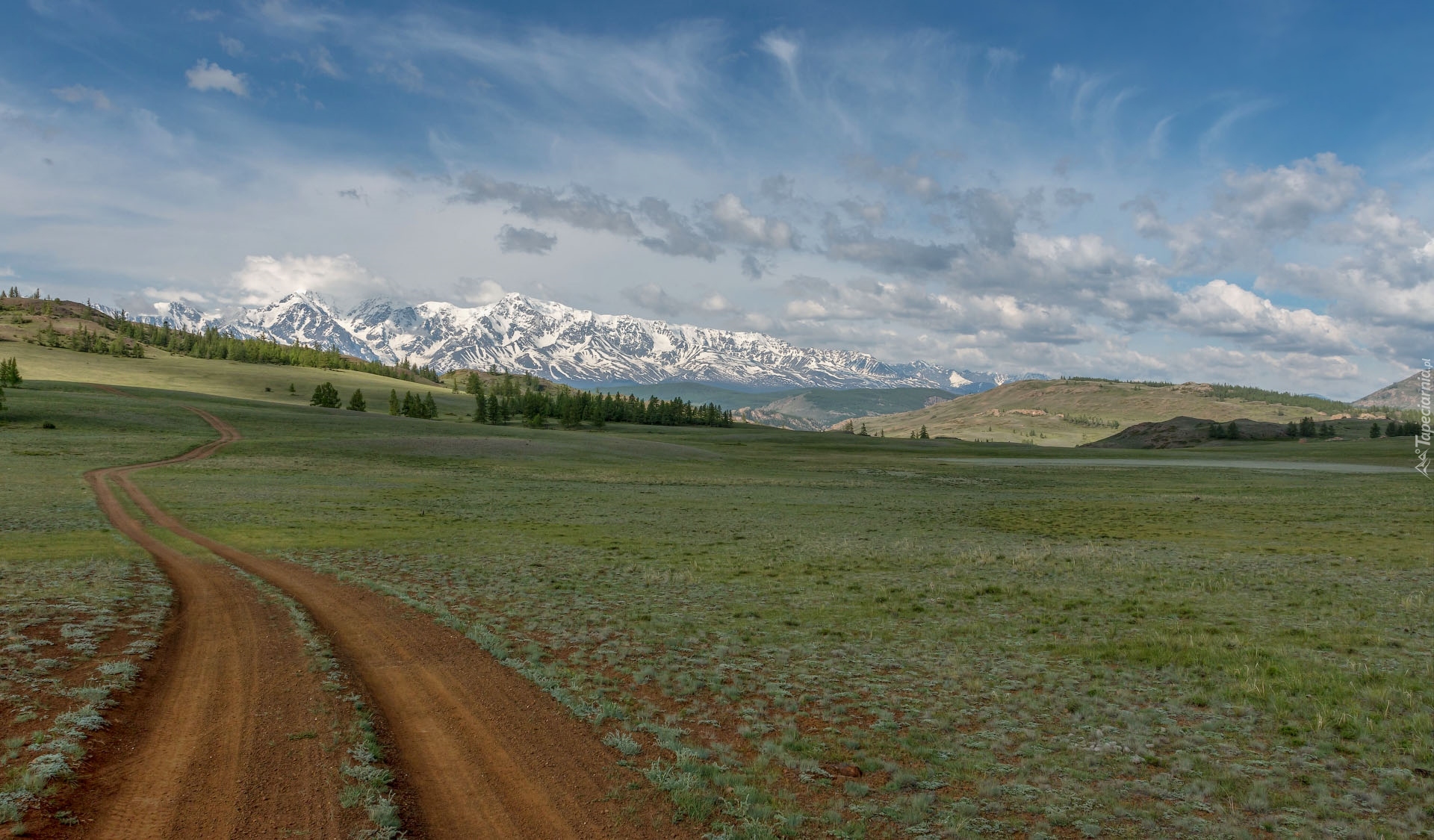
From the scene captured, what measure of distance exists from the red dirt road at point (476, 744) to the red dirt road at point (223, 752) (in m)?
1.13

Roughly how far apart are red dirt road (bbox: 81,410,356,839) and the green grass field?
4.28m

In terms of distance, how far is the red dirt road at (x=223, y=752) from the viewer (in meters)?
8.71

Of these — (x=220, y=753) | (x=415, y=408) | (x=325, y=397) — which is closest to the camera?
(x=220, y=753)

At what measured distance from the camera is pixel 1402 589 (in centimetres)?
2391

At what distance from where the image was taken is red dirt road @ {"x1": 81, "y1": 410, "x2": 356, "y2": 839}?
28.6 feet

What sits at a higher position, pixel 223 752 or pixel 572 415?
pixel 572 415

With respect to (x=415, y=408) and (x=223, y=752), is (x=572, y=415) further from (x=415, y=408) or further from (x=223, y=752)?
(x=223, y=752)

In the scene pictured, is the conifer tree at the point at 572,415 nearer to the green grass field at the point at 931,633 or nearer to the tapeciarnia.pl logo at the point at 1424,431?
the green grass field at the point at 931,633

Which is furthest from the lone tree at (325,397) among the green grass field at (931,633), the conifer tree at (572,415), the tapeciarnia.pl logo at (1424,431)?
the tapeciarnia.pl logo at (1424,431)

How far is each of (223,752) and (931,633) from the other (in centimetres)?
1648

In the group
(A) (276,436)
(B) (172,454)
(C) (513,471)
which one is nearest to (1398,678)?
(C) (513,471)

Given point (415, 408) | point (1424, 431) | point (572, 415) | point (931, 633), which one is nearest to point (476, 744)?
point (931, 633)

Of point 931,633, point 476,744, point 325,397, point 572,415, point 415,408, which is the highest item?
point 325,397

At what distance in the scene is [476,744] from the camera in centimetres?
1131
